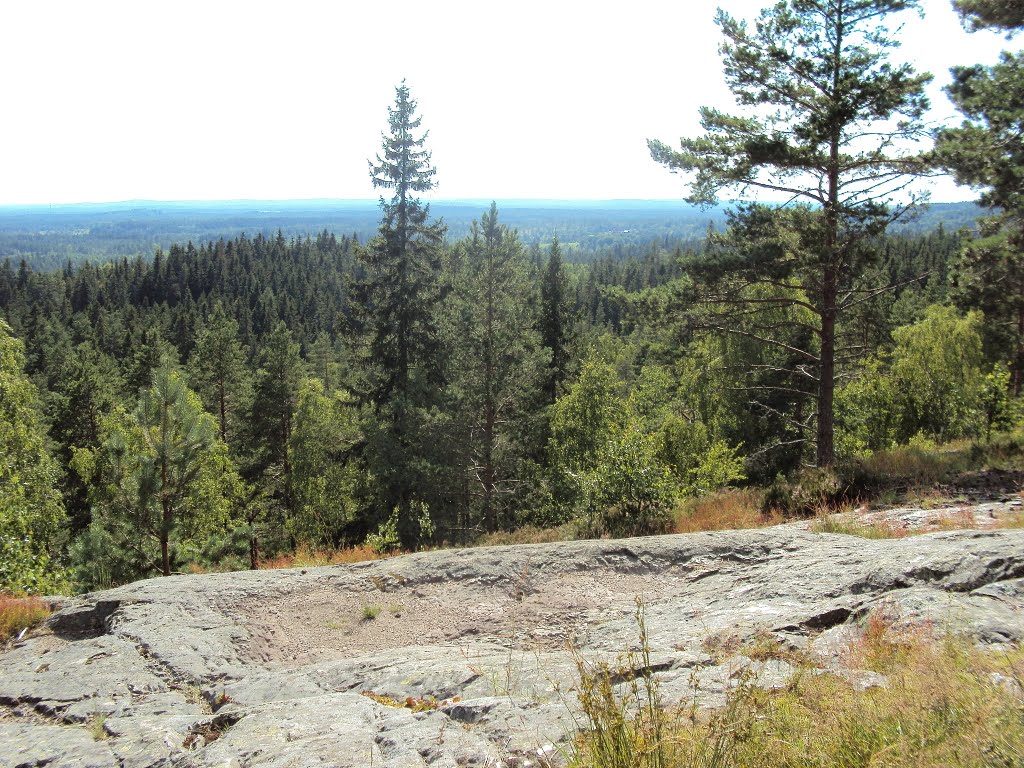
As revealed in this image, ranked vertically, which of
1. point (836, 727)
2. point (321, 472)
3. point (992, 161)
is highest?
point (992, 161)

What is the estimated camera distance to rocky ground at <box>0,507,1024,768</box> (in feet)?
12.9

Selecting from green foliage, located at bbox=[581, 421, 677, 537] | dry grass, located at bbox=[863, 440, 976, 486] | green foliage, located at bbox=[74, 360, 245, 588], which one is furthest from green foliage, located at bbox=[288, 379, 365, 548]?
dry grass, located at bbox=[863, 440, 976, 486]

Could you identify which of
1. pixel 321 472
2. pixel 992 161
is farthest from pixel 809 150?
pixel 321 472

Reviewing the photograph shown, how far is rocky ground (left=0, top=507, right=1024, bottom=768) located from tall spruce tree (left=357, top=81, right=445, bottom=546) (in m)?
12.7

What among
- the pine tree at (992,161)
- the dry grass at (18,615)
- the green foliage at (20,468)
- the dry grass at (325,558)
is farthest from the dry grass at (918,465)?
the green foliage at (20,468)

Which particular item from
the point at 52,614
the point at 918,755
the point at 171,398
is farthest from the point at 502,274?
the point at 918,755

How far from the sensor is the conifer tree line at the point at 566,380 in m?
11.6

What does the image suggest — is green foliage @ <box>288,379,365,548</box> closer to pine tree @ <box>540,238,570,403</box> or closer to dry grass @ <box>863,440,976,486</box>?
pine tree @ <box>540,238,570,403</box>

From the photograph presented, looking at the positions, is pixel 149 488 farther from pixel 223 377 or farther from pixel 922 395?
pixel 223 377

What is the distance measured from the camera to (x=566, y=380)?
97.0 feet

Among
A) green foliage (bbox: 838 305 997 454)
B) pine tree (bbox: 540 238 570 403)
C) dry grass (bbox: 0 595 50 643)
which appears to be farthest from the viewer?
pine tree (bbox: 540 238 570 403)

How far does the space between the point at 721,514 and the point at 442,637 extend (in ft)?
18.2

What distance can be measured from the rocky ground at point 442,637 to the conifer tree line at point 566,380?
2469mm

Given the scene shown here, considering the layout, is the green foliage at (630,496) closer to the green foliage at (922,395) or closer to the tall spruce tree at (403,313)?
the tall spruce tree at (403,313)
